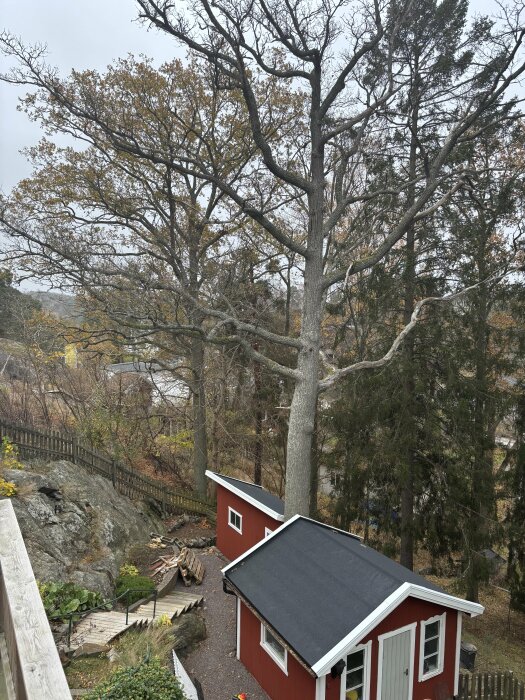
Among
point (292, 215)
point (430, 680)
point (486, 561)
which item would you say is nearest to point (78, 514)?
point (430, 680)

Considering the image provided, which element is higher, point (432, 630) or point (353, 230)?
point (353, 230)

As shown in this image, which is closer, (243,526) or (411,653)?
(411,653)

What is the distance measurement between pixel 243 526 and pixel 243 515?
0.30 metres

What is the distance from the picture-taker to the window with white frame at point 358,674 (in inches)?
263

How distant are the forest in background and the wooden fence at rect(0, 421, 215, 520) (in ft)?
8.91

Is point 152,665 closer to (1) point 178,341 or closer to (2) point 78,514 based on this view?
(2) point 78,514

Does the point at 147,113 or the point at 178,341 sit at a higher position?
the point at 147,113

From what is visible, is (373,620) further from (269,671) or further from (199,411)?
(199,411)

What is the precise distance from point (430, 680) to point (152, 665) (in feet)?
16.5

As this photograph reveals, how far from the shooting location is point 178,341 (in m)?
15.8

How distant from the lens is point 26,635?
1.67 meters

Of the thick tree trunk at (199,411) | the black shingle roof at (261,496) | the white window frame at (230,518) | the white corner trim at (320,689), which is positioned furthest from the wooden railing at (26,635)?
the thick tree trunk at (199,411)

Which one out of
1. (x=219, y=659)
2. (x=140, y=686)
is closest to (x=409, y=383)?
(x=219, y=659)

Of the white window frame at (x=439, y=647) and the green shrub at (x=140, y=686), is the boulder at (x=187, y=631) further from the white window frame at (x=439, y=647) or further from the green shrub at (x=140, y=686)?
the white window frame at (x=439, y=647)
